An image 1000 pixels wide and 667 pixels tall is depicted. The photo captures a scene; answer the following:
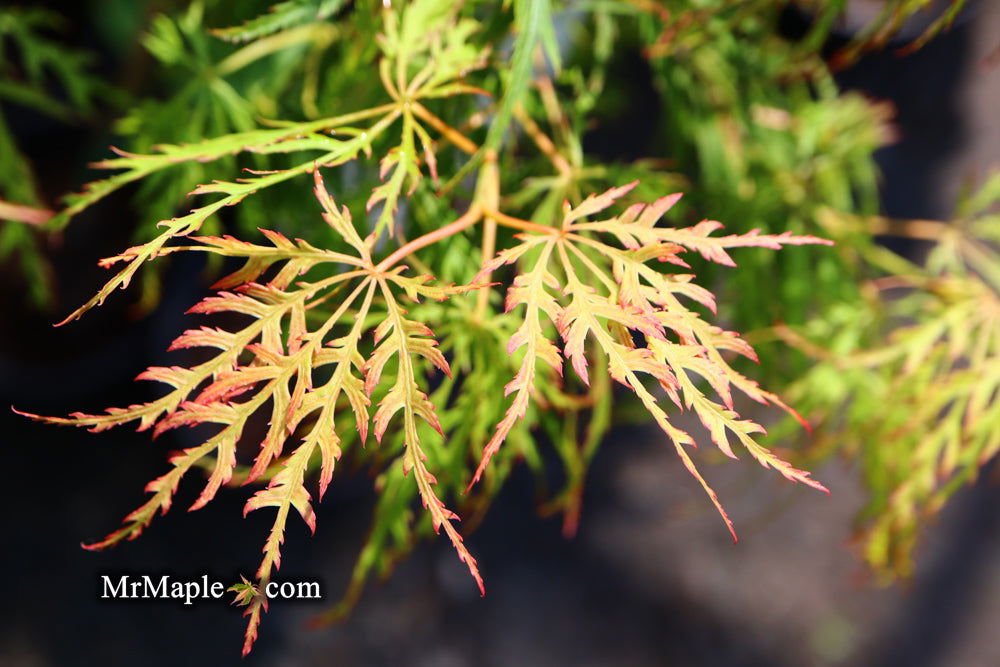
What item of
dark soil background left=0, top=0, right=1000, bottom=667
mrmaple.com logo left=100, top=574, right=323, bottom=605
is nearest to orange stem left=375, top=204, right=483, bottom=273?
mrmaple.com logo left=100, top=574, right=323, bottom=605

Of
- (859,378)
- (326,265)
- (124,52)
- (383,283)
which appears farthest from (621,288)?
(124,52)

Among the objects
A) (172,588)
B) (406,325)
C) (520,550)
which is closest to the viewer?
(406,325)

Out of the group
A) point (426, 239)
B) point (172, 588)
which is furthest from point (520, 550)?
point (426, 239)

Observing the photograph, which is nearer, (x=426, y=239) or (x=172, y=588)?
(x=426, y=239)

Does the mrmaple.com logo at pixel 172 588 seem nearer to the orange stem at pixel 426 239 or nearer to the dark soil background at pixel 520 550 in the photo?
the dark soil background at pixel 520 550

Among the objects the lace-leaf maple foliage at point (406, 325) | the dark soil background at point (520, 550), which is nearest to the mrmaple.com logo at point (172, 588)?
the dark soil background at point (520, 550)

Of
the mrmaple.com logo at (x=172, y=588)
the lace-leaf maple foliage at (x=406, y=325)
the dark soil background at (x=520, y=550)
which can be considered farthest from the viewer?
the dark soil background at (x=520, y=550)

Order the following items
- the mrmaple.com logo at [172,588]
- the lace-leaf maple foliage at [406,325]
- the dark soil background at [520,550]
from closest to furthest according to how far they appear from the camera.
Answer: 1. the lace-leaf maple foliage at [406,325]
2. the mrmaple.com logo at [172,588]
3. the dark soil background at [520,550]

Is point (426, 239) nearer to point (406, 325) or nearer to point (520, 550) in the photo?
point (406, 325)

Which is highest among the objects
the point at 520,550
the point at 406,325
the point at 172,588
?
the point at 406,325

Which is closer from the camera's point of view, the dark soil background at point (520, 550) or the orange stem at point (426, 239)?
the orange stem at point (426, 239)
